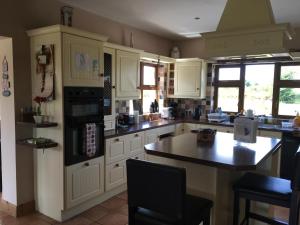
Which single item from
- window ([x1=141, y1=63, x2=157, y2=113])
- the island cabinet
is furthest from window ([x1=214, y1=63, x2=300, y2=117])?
the island cabinet

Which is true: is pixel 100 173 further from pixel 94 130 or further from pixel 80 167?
pixel 94 130

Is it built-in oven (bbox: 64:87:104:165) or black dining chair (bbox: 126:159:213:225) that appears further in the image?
built-in oven (bbox: 64:87:104:165)

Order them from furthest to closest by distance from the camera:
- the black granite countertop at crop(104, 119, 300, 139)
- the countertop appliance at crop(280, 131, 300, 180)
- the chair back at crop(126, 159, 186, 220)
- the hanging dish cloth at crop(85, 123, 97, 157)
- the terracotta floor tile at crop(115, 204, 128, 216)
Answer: the countertop appliance at crop(280, 131, 300, 180), the black granite countertop at crop(104, 119, 300, 139), the terracotta floor tile at crop(115, 204, 128, 216), the hanging dish cloth at crop(85, 123, 97, 157), the chair back at crop(126, 159, 186, 220)

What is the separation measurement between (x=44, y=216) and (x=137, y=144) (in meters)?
1.50

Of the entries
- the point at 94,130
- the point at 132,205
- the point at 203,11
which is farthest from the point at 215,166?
the point at 203,11

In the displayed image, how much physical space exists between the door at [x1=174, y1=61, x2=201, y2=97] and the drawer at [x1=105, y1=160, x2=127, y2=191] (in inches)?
87.5

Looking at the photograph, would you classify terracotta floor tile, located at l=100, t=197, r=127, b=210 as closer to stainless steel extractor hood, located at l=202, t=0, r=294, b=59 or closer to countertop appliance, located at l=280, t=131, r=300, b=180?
stainless steel extractor hood, located at l=202, t=0, r=294, b=59

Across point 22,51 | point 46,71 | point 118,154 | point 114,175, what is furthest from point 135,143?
point 22,51

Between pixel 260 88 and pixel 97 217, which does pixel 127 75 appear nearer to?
pixel 97 217

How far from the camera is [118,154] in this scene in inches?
130

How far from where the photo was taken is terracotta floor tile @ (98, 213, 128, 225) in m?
2.69

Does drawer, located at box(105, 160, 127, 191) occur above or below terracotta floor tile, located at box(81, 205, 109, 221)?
above

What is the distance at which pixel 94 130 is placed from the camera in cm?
284

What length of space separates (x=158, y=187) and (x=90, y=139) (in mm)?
1503
